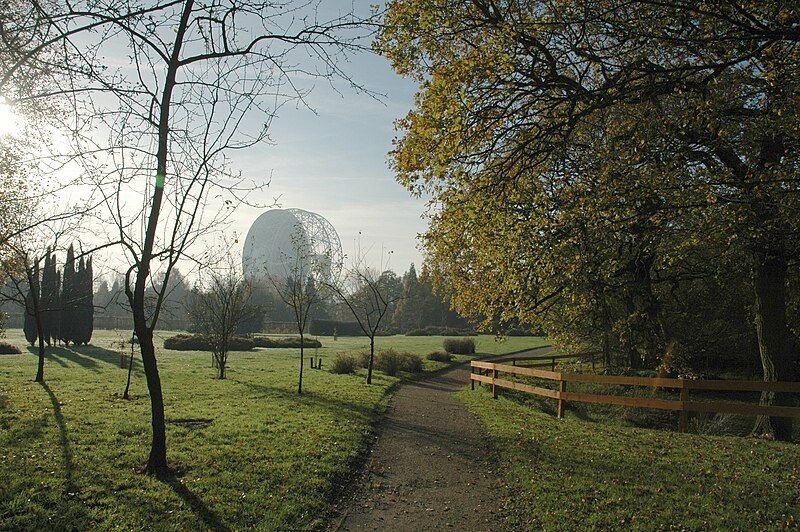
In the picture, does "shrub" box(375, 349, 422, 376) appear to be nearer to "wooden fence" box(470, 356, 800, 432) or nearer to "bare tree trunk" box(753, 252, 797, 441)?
"wooden fence" box(470, 356, 800, 432)

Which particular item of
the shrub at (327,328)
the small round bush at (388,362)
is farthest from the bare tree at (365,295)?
the shrub at (327,328)

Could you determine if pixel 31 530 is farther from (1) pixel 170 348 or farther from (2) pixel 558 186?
(1) pixel 170 348

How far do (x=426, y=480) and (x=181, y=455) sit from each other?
139 inches

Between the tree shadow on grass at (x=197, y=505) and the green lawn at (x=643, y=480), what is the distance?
9.77 feet

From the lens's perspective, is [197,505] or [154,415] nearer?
[197,505]

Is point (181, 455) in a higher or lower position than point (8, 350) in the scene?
higher

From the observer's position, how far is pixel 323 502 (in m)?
6.26

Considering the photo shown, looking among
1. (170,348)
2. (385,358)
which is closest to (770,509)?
(385,358)

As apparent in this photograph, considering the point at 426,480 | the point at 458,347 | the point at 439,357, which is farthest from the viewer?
the point at 458,347

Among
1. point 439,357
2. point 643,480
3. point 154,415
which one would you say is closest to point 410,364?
point 439,357

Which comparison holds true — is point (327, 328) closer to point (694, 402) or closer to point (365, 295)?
point (365, 295)

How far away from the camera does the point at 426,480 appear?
7414 mm

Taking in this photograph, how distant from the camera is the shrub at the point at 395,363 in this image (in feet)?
77.6

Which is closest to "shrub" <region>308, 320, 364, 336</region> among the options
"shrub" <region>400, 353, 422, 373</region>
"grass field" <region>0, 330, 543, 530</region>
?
"shrub" <region>400, 353, 422, 373</region>
